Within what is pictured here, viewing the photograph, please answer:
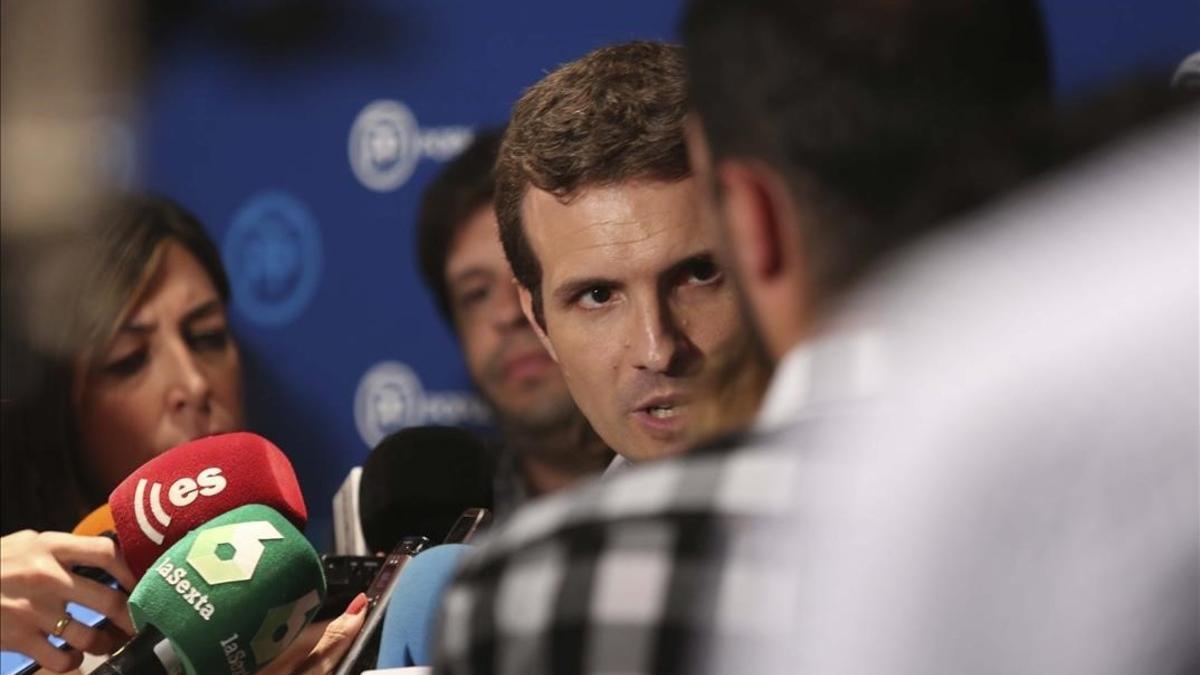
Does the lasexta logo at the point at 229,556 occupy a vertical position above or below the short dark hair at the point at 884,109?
below

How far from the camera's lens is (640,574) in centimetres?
91

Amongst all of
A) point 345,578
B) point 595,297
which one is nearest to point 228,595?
point 345,578

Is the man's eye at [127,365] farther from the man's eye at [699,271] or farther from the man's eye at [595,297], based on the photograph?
the man's eye at [699,271]

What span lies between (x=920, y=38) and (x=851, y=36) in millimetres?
37

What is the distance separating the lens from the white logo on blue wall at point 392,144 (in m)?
2.73

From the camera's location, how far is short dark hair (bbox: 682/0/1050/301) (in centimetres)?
91

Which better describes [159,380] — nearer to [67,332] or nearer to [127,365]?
[127,365]

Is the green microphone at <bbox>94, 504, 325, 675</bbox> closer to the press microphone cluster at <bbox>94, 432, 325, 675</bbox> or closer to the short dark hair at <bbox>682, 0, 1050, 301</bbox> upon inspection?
the press microphone cluster at <bbox>94, 432, 325, 675</bbox>

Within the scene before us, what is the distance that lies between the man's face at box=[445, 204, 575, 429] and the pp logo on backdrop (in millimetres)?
1009

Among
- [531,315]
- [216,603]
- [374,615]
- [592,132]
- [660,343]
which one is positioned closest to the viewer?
[216,603]

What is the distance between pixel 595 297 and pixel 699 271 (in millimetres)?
114

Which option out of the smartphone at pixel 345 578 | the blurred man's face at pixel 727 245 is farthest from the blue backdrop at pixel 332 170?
the blurred man's face at pixel 727 245

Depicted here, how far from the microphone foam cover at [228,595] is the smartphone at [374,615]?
0.25ft

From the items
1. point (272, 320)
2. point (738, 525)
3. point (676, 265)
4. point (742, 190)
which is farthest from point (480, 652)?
point (272, 320)
